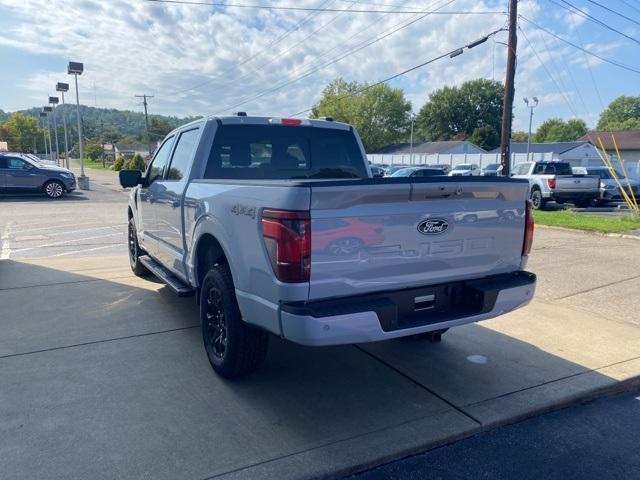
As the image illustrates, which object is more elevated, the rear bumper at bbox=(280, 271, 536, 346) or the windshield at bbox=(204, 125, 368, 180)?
the windshield at bbox=(204, 125, 368, 180)

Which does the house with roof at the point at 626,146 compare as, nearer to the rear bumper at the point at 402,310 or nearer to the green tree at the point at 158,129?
the rear bumper at the point at 402,310

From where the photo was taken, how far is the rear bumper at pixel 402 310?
2.99 meters

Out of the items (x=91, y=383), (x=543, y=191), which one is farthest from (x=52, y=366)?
(x=543, y=191)

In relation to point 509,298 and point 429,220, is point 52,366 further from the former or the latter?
point 509,298

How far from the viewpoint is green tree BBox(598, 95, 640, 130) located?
350 ft

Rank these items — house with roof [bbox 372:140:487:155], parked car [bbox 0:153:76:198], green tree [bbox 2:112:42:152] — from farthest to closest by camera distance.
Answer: green tree [bbox 2:112:42:152]
house with roof [bbox 372:140:487:155]
parked car [bbox 0:153:76:198]

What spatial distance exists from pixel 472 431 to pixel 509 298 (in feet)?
3.17

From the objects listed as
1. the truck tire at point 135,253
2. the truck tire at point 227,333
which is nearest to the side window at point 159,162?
the truck tire at point 135,253

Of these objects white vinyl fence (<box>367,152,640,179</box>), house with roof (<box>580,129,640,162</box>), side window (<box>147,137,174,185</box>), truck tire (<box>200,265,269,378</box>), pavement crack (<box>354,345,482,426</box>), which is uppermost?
house with roof (<box>580,129,640,162</box>)

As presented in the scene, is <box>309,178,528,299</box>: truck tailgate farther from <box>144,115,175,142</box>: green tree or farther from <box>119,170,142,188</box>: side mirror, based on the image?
<box>144,115,175,142</box>: green tree

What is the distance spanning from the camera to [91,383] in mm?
3926

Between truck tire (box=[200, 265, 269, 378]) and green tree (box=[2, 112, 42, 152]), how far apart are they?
112979 millimetres

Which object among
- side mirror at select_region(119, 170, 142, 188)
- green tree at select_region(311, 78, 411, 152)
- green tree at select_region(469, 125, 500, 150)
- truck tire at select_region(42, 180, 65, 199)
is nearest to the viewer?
side mirror at select_region(119, 170, 142, 188)

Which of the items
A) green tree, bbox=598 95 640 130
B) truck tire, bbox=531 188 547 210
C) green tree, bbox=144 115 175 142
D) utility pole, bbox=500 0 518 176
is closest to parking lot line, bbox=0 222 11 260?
utility pole, bbox=500 0 518 176
